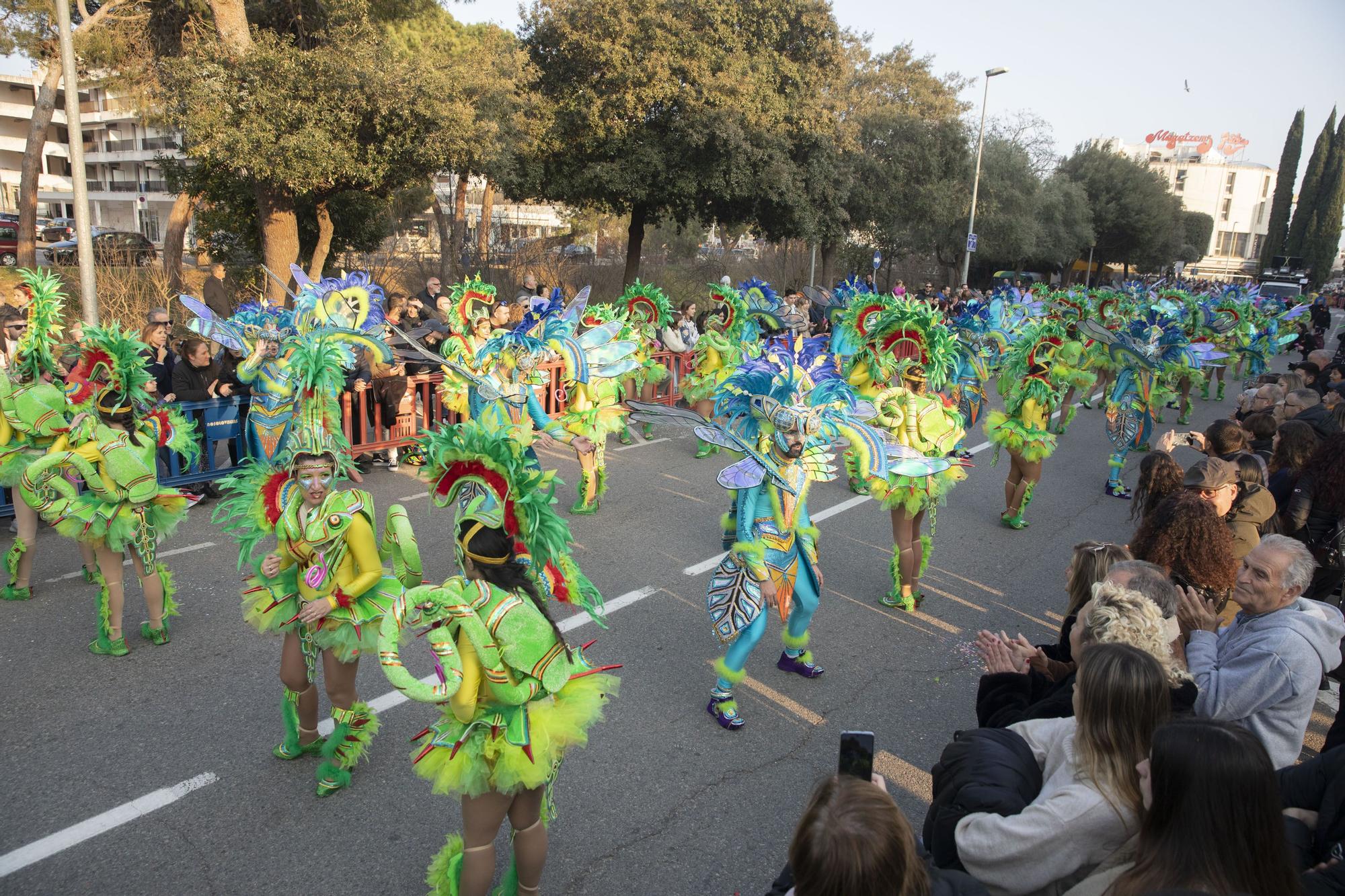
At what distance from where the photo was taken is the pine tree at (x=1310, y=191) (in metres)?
56.5

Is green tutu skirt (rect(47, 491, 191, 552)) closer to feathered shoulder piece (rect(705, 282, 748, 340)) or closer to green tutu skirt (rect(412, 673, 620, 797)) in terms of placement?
green tutu skirt (rect(412, 673, 620, 797))

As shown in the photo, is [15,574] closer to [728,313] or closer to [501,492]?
[501,492]

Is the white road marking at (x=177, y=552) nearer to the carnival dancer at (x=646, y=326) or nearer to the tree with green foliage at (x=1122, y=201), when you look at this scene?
the carnival dancer at (x=646, y=326)

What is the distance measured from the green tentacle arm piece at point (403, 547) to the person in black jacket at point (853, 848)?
241cm

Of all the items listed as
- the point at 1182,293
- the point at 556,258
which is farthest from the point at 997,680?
the point at 556,258

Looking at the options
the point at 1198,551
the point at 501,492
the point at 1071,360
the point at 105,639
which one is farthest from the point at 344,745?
the point at 1071,360

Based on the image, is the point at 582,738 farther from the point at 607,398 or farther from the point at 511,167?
the point at 511,167

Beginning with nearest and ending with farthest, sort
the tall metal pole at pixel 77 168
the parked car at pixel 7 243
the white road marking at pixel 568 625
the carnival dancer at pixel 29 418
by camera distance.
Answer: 1. the white road marking at pixel 568 625
2. the carnival dancer at pixel 29 418
3. the tall metal pole at pixel 77 168
4. the parked car at pixel 7 243

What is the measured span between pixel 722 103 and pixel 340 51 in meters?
8.19

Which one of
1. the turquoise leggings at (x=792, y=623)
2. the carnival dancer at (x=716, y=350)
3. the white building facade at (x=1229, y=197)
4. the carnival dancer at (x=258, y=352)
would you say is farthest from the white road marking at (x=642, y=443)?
the white building facade at (x=1229, y=197)

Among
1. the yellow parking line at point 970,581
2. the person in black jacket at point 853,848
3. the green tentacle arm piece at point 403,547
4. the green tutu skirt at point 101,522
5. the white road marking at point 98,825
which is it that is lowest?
the white road marking at point 98,825

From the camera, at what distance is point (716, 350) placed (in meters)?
11.3

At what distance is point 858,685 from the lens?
17.8 feet

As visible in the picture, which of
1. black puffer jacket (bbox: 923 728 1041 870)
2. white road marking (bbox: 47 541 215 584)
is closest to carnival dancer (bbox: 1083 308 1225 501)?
black puffer jacket (bbox: 923 728 1041 870)
